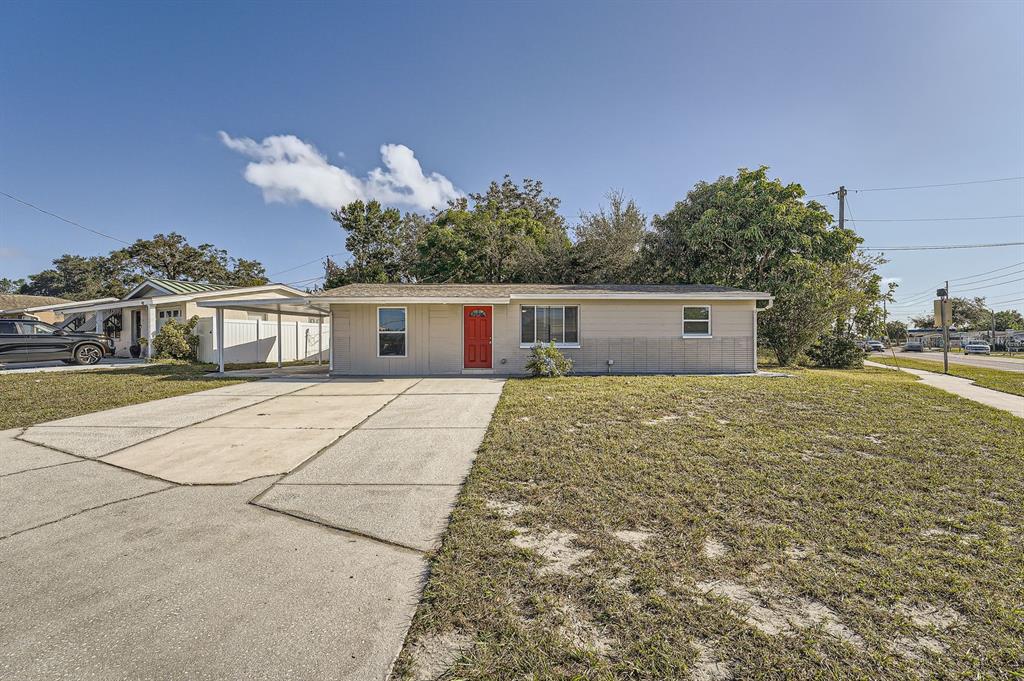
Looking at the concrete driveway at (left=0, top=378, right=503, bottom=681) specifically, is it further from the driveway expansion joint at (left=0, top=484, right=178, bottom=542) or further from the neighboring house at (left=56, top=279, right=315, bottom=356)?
the neighboring house at (left=56, top=279, right=315, bottom=356)

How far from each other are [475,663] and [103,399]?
10.2 metres

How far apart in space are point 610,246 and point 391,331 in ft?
43.6

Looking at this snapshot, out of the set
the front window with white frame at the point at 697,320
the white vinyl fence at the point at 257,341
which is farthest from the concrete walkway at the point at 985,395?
the white vinyl fence at the point at 257,341

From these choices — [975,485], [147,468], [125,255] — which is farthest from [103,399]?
[125,255]

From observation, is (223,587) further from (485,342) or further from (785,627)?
(485,342)

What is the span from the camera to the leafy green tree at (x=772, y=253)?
16.2 meters

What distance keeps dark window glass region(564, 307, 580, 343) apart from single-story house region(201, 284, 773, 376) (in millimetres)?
31

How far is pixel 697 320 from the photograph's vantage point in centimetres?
1325

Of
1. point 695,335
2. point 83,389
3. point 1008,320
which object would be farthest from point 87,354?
point 1008,320

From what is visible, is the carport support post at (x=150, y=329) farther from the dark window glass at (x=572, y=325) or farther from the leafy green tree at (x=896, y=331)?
the leafy green tree at (x=896, y=331)

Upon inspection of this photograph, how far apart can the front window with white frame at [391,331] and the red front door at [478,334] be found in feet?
6.28

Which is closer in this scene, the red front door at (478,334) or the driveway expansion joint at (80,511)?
the driveway expansion joint at (80,511)

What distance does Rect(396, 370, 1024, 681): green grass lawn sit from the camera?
6.19 ft

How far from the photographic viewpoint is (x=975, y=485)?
12.9 ft
